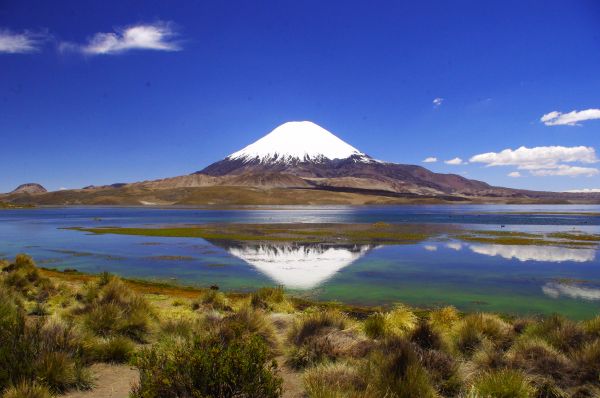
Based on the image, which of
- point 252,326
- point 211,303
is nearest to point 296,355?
point 252,326

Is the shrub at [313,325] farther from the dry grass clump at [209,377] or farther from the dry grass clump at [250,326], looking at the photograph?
the dry grass clump at [209,377]

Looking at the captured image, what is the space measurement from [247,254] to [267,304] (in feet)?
60.7

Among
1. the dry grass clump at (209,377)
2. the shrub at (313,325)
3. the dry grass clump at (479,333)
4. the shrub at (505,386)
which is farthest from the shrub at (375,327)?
the dry grass clump at (209,377)

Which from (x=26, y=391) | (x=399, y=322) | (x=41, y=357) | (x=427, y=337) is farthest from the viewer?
(x=399, y=322)

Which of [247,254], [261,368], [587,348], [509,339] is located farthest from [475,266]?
[261,368]

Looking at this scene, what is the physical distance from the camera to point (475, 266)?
27.5 metres

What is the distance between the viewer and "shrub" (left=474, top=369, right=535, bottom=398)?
626cm

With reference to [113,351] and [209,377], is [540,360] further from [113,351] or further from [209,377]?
[113,351]

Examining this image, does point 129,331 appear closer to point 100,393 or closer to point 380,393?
point 100,393

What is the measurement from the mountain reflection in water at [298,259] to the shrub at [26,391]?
15.4 m

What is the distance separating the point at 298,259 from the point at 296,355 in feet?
71.1

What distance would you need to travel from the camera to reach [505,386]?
630 cm

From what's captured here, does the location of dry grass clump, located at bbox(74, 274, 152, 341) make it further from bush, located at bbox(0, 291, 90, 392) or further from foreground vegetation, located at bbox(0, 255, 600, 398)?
bush, located at bbox(0, 291, 90, 392)

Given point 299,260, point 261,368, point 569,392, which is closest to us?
point 261,368
